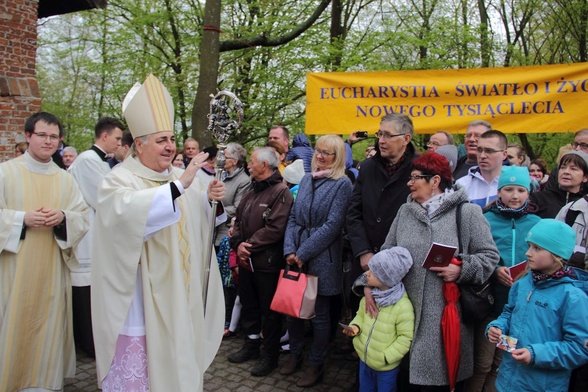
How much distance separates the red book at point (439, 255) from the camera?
9.59 ft

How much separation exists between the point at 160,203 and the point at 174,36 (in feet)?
48.5

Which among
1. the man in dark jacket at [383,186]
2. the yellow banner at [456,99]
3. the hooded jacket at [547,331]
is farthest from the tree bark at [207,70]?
the hooded jacket at [547,331]

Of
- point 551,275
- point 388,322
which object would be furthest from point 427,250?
point 551,275

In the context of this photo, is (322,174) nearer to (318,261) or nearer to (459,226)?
(318,261)

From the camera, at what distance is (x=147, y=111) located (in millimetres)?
3119

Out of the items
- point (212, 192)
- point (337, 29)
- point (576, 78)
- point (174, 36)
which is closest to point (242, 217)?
point (212, 192)

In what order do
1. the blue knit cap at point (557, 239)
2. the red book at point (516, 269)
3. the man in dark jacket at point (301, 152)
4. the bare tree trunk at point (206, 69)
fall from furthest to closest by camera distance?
the bare tree trunk at point (206, 69) < the man in dark jacket at point (301, 152) < the red book at point (516, 269) < the blue knit cap at point (557, 239)

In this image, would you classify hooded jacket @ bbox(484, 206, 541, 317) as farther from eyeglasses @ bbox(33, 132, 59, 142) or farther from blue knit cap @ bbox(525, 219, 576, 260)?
eyeglasses @ bbox(33, 132, 59, 142)

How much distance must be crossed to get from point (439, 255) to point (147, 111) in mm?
2008

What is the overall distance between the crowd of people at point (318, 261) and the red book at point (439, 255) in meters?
0.09

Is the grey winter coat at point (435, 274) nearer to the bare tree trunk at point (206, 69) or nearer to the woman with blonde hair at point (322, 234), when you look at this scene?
the woman with blonde hair at point (322, 234)

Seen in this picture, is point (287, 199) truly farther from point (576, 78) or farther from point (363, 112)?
point (576, 78)

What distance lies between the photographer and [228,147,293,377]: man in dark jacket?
4.41 m

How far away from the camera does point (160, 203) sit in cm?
291
